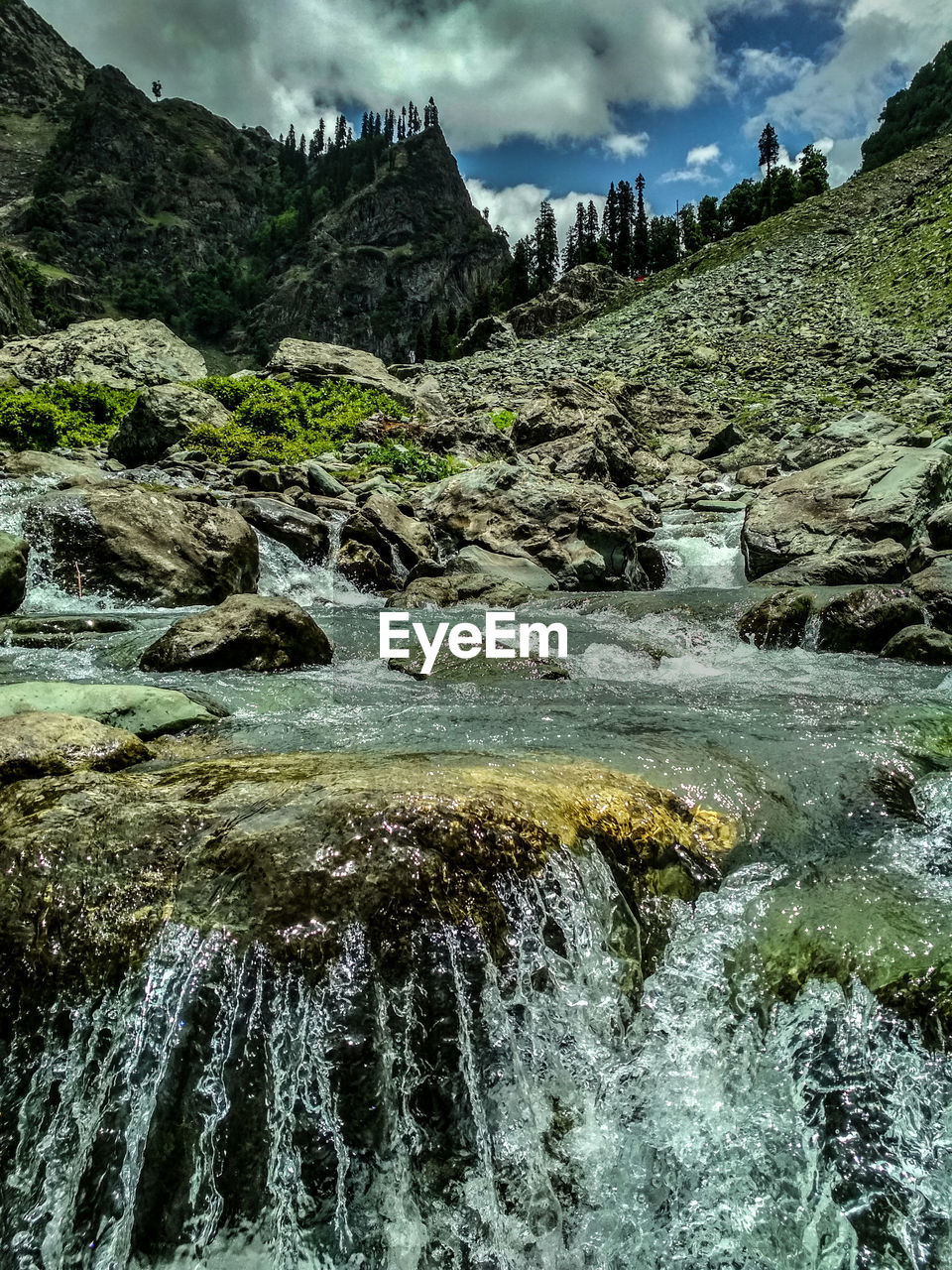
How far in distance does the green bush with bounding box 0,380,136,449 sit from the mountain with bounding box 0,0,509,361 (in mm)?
78693

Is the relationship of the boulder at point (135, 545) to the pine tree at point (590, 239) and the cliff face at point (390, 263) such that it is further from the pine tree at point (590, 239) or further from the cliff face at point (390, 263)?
the cliff face at point (390, 263)

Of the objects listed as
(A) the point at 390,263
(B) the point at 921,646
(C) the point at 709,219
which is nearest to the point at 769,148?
(C) the point at 709,219

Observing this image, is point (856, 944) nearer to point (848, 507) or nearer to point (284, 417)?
point (848, 507)

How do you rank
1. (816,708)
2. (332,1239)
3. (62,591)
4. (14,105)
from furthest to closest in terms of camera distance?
(14,105) < (62,591) < (816,708) < (332,1239)

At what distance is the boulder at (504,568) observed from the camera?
1416 centimetres

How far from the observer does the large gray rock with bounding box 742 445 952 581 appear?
41.0 feet

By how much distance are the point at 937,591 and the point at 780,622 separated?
196 centimetres

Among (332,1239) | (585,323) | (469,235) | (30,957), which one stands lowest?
(332,1239)

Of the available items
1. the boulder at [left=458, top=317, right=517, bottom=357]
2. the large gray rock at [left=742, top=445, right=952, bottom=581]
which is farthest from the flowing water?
the boulder at [left=458, top=317, right=517, bottom=357]

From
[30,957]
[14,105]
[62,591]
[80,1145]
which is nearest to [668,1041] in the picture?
[80,1145]

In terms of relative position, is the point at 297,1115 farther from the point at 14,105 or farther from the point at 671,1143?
the point at 14,105

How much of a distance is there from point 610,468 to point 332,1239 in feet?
74.9

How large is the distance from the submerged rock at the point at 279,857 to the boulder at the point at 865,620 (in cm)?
654

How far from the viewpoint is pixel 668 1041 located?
3129 millimetres
